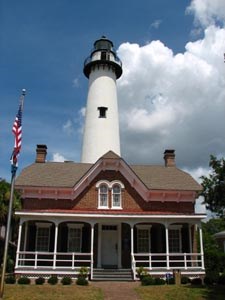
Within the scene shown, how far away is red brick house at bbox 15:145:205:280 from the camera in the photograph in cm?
2102

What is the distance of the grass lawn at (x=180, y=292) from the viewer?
15.4 m

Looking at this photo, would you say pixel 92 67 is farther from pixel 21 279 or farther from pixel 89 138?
pixel 21 279

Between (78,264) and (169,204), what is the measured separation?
22.2 ft

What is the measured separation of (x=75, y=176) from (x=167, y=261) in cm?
834

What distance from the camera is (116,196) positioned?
23672 millimetres

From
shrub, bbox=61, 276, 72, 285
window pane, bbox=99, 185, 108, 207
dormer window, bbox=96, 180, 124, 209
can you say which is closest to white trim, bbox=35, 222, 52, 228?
dormer window, bbox=96, 180, 124, 209

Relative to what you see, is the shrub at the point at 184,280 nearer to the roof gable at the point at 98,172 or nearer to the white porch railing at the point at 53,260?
the white porch railing at the point at 53,260

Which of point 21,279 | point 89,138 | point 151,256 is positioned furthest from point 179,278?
point 89,138

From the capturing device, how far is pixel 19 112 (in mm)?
15602

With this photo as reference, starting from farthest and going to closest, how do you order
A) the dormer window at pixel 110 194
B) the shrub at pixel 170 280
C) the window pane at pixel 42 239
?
the dormer window at pixel 110 194, the window pane at pixel 42 239, the shrub at pixel 170 280

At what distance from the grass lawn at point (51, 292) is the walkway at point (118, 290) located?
1.34ft

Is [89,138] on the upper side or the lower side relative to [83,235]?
upper

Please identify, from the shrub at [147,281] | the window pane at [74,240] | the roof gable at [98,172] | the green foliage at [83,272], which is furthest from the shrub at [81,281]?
the roof gable at [98,172]

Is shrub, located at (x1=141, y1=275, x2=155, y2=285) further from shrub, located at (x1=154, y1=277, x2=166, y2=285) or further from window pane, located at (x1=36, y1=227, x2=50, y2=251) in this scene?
window pane, located at (x1=36, y1=227, x2=50, y2=251)
